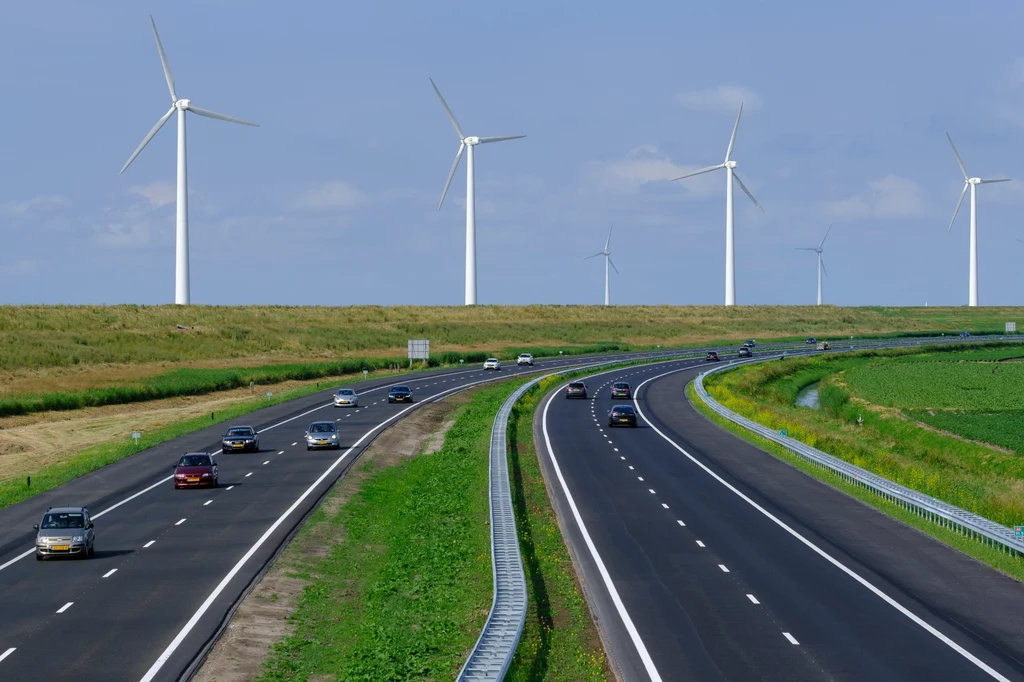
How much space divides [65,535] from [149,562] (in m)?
2.52

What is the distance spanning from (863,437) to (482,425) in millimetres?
23094

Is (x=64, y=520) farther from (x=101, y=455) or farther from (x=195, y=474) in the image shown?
(x=101, y=455)

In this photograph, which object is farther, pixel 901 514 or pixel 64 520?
pixel 901 514

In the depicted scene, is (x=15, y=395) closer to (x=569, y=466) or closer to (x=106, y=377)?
(x=106, y=377)

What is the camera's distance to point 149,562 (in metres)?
33.4

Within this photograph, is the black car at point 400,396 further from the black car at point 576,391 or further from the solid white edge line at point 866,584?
the solid white edge line at point 866,584

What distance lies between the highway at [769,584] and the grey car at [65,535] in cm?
1375

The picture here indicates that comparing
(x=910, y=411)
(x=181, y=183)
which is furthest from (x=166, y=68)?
(x=910, y=411)

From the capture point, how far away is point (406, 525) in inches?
1587

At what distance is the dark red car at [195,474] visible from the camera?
156 feet

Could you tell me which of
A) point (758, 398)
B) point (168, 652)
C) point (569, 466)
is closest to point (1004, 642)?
point (168, 652)

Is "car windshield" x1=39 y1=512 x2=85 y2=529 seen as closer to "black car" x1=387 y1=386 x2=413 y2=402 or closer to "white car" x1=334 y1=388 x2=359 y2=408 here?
"white car" x1=334 y1=388 x2=359 y2=408

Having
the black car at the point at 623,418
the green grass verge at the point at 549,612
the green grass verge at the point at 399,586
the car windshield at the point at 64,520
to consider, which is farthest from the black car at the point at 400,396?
the car windshield at the point at 64,520

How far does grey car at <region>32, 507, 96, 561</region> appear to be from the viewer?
3347cm
